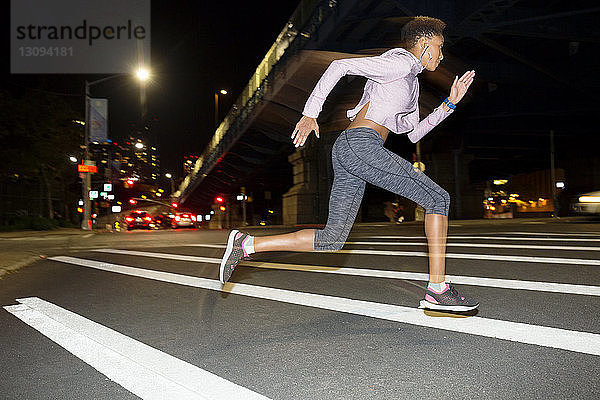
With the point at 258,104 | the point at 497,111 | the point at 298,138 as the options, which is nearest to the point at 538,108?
the point at 497,111

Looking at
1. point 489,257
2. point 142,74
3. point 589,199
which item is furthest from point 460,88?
point 142,74

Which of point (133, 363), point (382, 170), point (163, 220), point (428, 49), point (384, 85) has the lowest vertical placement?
point (133, 363)

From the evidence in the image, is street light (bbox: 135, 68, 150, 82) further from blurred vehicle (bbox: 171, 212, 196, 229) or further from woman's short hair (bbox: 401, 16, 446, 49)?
woman's short hair (bbox: 401, 16, 446, 49)

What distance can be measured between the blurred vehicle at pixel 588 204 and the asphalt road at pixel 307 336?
12.2 meters

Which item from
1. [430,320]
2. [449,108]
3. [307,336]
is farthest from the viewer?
[449,108]

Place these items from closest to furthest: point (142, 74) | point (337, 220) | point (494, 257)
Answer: point (337, 220), point (494, 257), point (142, 74)

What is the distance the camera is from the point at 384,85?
4.02 m

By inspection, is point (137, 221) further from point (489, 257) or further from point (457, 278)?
point (457, 278)

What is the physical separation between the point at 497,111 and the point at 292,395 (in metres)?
29.6

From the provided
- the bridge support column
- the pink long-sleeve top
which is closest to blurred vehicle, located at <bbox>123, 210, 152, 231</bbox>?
the bridge support column

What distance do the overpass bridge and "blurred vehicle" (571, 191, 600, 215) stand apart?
19.9 feet

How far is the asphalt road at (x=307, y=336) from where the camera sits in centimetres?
259

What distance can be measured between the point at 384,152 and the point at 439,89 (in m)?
21.4

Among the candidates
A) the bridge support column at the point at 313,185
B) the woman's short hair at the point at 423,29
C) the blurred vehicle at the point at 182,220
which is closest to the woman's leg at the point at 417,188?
the woman's short hair at the point at 423,29
